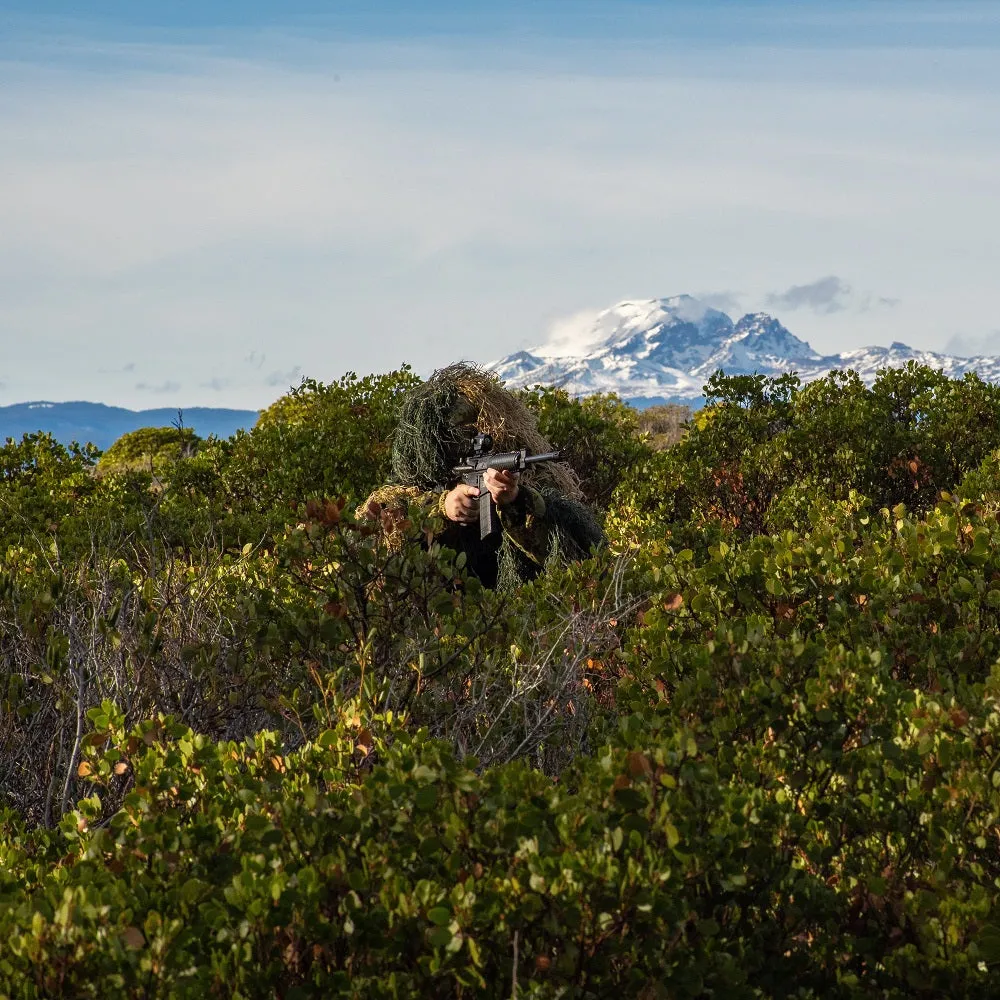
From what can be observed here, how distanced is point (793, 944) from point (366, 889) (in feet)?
2.91

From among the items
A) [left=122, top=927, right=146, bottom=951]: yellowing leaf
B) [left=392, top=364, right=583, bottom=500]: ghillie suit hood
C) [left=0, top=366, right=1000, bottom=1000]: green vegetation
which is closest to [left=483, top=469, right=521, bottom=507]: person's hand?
[left=392, top=364, right=583, bottom=500]: ghillie suit hood

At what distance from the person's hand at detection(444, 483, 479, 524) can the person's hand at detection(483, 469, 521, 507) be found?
0.37 ft

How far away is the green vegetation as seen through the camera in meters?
2.17

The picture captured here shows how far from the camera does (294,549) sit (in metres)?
4.05

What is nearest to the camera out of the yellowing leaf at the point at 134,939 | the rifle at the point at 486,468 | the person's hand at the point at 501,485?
the yellowing leaf at the point at 134,939

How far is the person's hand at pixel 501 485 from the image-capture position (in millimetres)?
5934

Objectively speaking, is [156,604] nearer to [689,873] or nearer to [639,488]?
[689,873]

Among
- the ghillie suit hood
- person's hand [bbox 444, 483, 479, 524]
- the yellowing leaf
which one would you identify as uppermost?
the ghillie suit hood

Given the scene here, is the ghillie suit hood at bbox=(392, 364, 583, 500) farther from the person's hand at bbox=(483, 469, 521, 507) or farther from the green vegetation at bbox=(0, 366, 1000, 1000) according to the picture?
the green vegetation at bbox=(0, 366, 1000, 1000)

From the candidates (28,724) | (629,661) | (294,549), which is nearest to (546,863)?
(629,661)

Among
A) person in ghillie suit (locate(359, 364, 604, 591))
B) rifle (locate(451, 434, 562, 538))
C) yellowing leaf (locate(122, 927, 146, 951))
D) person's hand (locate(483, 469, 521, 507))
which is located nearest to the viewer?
yellowing leaf (locate(122, 927, 146, 951))

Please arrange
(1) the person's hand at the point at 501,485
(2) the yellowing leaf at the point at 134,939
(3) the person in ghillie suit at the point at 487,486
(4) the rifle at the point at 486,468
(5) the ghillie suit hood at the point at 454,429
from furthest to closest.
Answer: (5) the ghillie suit hood at the point at 454,429 < (3) the person in ghillie suit at the point at 487,486 < (1) the person's hand at the point at 501,485 < (4) the rifle at the point at 486,468 < (2) the yellowing leaf at the point at 134,939

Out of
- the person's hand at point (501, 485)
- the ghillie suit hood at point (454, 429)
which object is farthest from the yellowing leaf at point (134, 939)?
the ghillie suit hood at point (454, 429)

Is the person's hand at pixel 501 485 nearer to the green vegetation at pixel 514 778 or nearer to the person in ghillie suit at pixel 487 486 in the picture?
the person in ghillie suit at pixel 487 486
